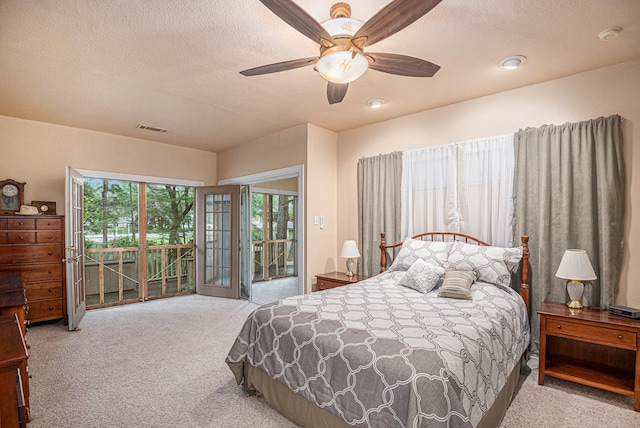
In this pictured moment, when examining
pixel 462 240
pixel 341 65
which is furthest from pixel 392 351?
pixel 462 240

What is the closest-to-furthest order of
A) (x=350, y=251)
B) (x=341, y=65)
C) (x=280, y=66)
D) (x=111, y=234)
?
(x=341, y=65), (x=280, y=66), (x=350, y=251), (x=111, y=234)

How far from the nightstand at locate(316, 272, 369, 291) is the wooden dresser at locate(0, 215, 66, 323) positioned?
3280 mm

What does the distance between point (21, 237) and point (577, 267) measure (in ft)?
18.8

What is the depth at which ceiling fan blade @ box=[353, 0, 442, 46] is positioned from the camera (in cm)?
158

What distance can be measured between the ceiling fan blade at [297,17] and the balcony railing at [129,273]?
5040 mm

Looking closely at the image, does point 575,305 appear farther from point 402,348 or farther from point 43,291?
point 43,291

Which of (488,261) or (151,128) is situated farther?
(151,128)

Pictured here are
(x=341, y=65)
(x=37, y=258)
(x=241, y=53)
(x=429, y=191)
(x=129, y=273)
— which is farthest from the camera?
(x=129, y=273)

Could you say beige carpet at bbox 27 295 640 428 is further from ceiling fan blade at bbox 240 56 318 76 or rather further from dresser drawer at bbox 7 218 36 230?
ceiling fan blade at bbox 240 56 318 76

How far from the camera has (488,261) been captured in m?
3.01

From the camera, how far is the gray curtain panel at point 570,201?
271 centimetres

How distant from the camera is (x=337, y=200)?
15.7ft

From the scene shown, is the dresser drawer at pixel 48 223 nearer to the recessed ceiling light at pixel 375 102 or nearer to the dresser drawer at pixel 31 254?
the dresser drawer at pixel 31 254

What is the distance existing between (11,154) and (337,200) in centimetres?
429
